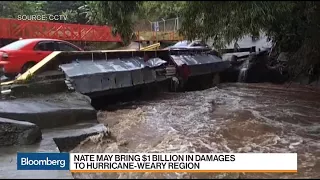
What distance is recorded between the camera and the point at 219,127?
32.7ft

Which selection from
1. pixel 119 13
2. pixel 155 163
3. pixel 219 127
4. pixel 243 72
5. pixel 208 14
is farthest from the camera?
pixel 243 72

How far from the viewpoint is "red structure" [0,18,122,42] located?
14.6 meters

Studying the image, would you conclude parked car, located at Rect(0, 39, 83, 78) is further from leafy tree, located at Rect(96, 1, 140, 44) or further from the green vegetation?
leafy tree, located at Rect(96, 1, 140, 44)

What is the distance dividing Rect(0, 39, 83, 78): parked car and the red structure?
218cm

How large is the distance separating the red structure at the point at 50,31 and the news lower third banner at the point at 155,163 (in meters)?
7.47

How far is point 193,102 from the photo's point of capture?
14531 millimetres

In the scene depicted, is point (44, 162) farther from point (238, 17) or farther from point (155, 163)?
point (238, 17)

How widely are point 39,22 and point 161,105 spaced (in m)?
6.09

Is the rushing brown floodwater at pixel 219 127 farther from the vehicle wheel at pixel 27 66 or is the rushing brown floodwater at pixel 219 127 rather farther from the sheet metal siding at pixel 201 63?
the vehicle wheel at pixel 27 66

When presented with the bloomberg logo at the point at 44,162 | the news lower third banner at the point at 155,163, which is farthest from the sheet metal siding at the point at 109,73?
the news lower third banner at the point at 155,163

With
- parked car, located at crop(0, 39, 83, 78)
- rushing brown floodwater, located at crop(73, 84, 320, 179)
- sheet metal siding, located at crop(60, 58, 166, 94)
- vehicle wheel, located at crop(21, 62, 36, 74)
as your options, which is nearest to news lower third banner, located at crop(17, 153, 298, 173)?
rushing brown floodwater, located at crop(73, 84, 320, 179)

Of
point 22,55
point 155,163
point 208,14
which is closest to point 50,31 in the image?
point 22,55

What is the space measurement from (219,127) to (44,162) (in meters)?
5.30

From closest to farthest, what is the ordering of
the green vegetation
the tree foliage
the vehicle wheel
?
1. the green vegetation
2. the tree foliage
3. the vehicle wheel
